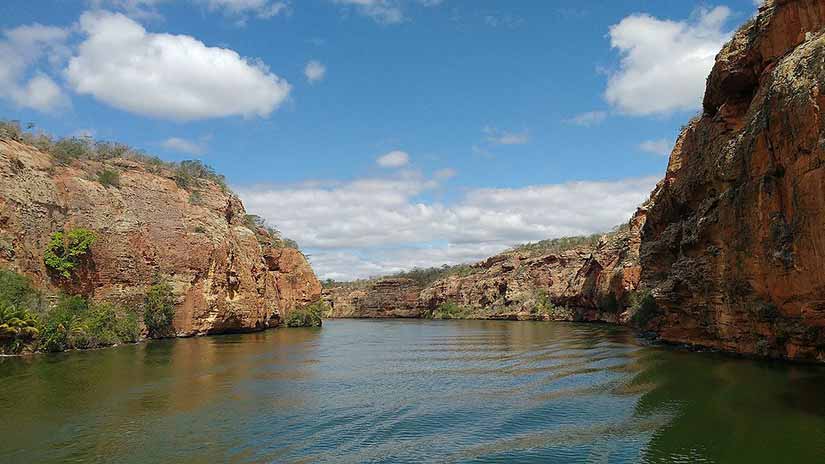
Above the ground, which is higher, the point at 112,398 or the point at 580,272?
the point at 580,272

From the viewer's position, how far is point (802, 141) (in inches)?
863

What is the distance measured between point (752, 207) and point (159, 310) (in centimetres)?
4503

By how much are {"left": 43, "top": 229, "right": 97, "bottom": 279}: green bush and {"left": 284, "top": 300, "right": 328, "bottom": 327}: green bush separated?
119ft

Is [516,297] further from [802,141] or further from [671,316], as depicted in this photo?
[802,141]

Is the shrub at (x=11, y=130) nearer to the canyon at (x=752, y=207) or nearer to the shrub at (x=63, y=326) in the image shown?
the shrub at (x=63, y=326)

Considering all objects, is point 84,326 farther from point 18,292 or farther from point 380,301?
point 380,301

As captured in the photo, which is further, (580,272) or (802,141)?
(580,272)

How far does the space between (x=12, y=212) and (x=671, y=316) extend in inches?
1902

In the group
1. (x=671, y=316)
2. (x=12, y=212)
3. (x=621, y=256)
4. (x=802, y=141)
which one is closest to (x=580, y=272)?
(x=621, y=256)

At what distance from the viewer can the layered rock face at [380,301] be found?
145 m

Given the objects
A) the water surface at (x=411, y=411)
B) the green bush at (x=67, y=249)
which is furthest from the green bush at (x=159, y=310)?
the water surface at (x=411, y=411)

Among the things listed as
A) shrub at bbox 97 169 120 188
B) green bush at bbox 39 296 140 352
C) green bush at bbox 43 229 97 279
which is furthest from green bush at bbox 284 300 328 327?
green bush at bbox 43 229 97 279

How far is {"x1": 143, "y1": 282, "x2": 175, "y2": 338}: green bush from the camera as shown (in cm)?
4638

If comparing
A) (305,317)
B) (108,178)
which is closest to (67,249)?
Result: (108,178)
